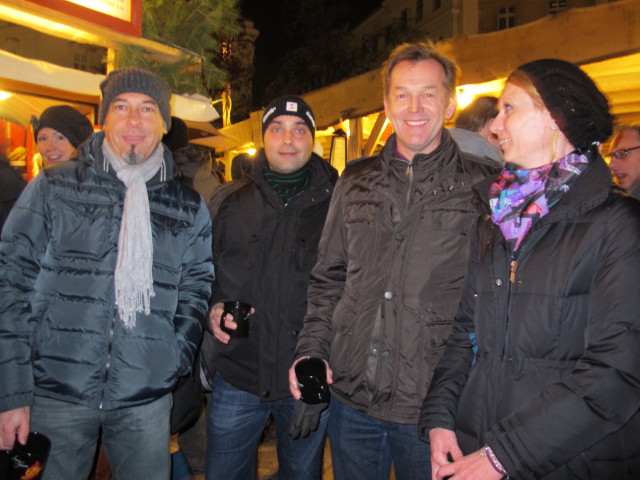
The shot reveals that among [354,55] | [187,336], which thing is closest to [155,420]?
[187,336]

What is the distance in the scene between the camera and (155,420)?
2244 mm

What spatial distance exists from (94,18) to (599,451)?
4425 mm

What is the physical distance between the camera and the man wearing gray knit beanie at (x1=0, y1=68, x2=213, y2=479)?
79.7 inches

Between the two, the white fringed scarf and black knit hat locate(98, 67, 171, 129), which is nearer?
the white fringed scarf

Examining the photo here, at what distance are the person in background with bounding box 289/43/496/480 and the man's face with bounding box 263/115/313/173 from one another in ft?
1.70

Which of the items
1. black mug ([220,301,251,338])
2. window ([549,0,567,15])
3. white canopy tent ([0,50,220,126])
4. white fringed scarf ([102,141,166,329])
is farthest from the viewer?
window ([549,0,567,15])

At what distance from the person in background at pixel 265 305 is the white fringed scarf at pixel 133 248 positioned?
54 cm

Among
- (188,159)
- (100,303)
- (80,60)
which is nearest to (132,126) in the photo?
(100,303)

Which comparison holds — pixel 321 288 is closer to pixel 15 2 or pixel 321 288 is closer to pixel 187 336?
pixel 187 336

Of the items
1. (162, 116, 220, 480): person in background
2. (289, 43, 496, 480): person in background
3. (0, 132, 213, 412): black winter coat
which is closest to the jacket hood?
(0, 132, 213, 412): black winter coat

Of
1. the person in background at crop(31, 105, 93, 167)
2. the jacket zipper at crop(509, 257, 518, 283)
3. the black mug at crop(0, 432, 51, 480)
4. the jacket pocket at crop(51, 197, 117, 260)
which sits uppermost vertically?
the person in background at crop(31, 105, 93, 167)

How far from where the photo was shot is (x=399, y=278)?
6.66ft

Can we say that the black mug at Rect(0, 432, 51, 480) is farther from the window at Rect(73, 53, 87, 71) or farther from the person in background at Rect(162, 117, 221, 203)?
the window at Rect(73, 53, 87, 71)

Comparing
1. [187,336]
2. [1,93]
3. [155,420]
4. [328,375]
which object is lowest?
[155,420]
